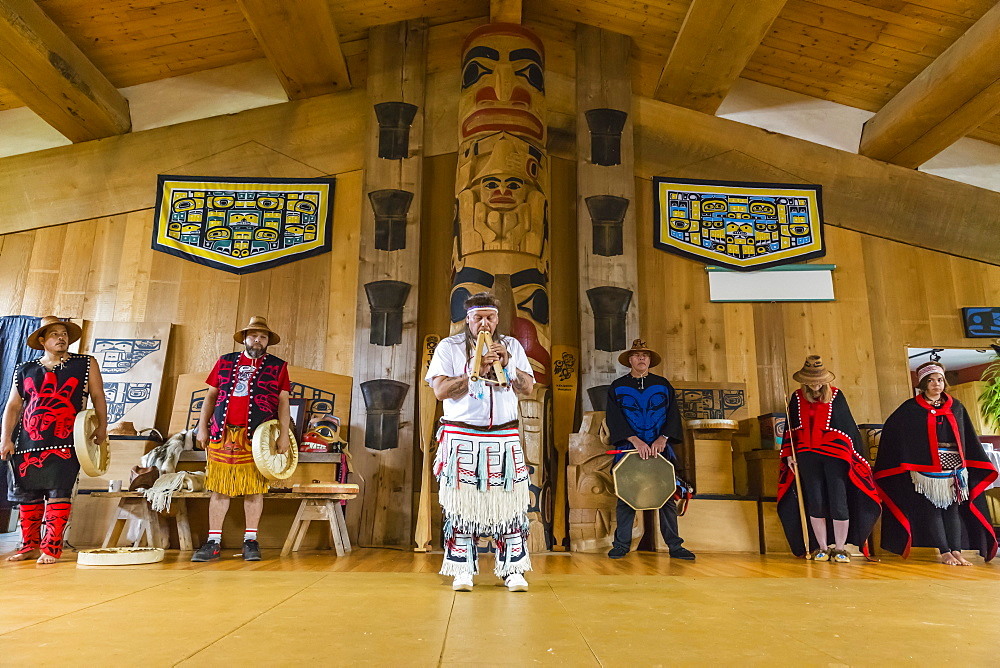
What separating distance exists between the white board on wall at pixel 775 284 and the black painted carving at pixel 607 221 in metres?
0.87

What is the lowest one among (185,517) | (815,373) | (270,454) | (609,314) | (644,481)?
(185,517)

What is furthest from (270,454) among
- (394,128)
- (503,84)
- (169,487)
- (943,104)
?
(943,104)

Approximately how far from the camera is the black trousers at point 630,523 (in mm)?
4848

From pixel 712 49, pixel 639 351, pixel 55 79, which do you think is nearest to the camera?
pixel 639 351

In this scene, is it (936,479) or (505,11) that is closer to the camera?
(936,479)

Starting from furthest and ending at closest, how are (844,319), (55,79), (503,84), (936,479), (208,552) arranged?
(844,319), (503,84), (55,79), (936,479), (208,552)

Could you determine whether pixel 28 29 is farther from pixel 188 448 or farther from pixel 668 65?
pixel 668 65

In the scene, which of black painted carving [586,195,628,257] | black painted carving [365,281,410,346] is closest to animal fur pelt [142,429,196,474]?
black painted carving [365,281,410,346]

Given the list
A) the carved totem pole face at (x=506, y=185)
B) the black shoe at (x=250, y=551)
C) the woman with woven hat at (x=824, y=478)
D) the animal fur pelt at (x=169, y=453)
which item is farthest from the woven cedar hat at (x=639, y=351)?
the animal fur pelt at (x=169, y=453)

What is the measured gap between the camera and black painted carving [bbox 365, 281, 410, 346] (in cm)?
593

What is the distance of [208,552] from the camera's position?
13.5ft

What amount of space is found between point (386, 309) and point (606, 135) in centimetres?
246

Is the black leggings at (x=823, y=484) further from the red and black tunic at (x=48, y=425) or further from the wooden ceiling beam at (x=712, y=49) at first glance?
the red and black tunic at (x=48, y=425)

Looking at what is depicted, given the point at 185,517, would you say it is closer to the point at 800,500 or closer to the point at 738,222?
the point at 800,500
